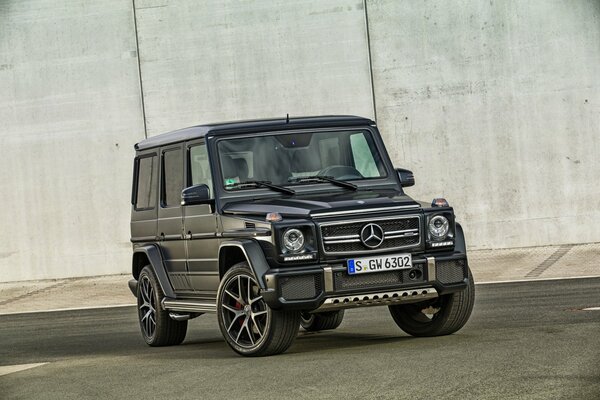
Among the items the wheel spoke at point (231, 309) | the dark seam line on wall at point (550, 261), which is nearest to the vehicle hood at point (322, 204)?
the wheel spoke at point (231, 309)

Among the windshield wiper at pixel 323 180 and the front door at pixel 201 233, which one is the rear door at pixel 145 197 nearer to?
the front door at pixel 201 233

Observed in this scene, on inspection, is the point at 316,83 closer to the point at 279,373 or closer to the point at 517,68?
the point at 517,68

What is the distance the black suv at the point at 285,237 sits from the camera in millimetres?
10180

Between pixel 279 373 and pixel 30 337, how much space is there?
6.67m

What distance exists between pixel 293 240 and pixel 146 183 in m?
3.60

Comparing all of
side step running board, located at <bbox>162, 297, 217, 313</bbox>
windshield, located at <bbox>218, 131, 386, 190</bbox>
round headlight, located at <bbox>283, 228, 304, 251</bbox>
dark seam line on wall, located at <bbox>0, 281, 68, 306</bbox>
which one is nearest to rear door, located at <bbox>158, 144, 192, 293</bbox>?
side step running board, located at <bbox>162, 297, 217, 313</bbox>

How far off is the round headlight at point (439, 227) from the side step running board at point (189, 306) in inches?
77.5

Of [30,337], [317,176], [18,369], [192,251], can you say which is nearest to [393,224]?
[317,176]

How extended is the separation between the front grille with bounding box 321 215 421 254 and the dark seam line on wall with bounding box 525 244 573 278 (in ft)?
29.1

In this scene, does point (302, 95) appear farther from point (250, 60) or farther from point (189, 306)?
point (189, 306)

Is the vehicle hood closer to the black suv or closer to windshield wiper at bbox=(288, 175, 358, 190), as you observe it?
the black suv

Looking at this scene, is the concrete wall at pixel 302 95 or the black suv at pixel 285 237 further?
the concrete wall at pixel 302 95

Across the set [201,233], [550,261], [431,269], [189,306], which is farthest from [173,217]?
[550,261]

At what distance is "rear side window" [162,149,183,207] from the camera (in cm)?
1236
